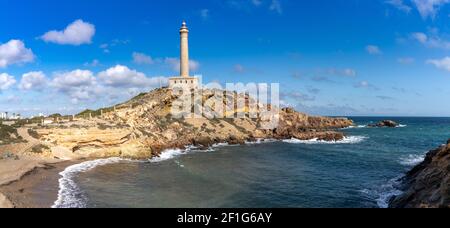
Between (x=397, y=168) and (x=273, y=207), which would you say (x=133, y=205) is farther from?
(x=397, y=168)

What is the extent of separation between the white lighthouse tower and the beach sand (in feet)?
147

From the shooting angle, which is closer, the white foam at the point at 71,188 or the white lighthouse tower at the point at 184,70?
the white foam at the point at 71,188

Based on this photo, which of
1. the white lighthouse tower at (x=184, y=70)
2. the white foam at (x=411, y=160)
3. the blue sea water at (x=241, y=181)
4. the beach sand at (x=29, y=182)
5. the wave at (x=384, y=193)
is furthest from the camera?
the white lighthouse tower at (x=184, y=70)

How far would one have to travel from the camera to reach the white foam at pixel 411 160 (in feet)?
138

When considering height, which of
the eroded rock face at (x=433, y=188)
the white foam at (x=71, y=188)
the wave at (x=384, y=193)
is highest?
the eroded rock face at (x=433, y=188)

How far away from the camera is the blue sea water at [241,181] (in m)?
A: 25.2

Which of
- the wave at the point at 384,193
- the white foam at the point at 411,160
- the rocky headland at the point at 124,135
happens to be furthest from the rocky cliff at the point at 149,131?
the wave at the point at 384,193

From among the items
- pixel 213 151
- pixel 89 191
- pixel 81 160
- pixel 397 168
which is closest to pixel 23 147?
pixel 81 160

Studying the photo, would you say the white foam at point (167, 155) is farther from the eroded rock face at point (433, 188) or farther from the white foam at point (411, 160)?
the eroded rock face at point (433, 188)

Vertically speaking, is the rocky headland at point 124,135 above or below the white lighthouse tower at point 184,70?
below

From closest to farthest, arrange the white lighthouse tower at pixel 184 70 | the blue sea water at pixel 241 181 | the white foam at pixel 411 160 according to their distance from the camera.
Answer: the blue sea water at pixel 241 181 < the white foam at pixel 411 160 < the white lighthouse tower at pixel 184 70

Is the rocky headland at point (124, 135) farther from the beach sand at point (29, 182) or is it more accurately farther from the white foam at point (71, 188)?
the white foam at point (71, 188)

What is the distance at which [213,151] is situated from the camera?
5578cm

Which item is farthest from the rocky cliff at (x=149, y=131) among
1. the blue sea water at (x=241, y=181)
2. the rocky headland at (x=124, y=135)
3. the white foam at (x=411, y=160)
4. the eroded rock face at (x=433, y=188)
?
the eroded rock face at (x=433, y=188)
